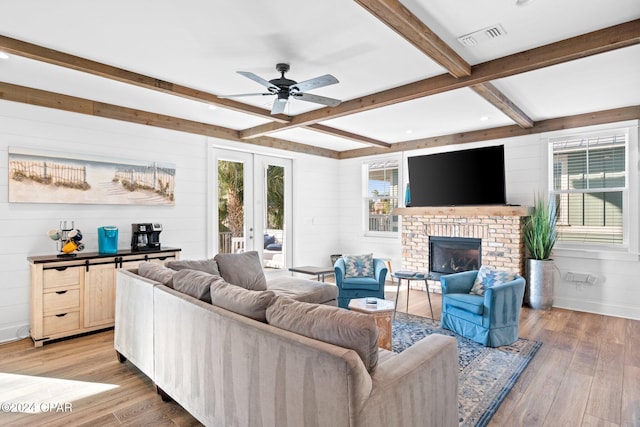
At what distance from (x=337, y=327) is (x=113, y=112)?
165 inches

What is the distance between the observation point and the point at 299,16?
8.01ft

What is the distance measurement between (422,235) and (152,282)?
15.0 ft

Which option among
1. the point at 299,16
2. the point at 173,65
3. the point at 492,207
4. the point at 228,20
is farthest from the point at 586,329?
the point at 173,65

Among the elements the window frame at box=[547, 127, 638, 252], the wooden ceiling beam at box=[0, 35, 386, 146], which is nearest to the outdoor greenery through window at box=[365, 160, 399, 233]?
the window frame at box=[547, 127, 638, 252]

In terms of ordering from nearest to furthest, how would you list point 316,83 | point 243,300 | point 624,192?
point 243,300, point 316,83, point 624,192

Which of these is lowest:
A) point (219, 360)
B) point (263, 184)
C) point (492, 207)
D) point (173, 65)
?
point (219, 360)

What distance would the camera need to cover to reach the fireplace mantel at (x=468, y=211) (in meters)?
5.04

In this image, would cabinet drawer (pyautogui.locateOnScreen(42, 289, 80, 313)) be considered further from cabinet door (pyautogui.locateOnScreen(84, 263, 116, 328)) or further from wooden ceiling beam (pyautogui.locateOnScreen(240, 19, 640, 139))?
wooden ceiling beam (pyautogui.locateOnScreen(240, 19, 640, 139))

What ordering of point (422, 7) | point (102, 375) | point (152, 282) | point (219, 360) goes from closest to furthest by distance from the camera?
1. point (219, 360)
2. point (422, 7)
3. point (152, 282)
4. point (102, 375)

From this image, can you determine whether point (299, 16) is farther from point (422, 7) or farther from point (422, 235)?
point (422, 235)

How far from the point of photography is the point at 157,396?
2.61 m

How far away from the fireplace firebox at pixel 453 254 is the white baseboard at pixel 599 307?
1.18m

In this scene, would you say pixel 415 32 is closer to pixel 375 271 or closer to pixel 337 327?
pixel 337 327

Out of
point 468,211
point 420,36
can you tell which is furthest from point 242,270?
point 468,211
